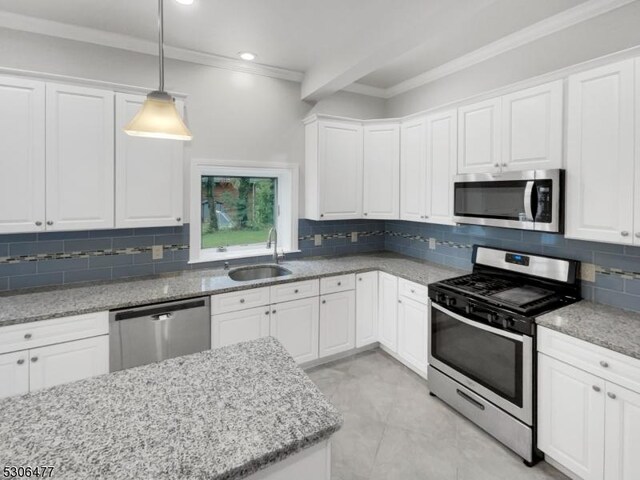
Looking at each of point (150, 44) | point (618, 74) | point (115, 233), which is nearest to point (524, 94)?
point (618, 74)

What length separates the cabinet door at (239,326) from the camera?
2.65 meters

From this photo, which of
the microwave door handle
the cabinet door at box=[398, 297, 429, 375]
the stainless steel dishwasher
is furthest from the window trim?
the microwave door handle

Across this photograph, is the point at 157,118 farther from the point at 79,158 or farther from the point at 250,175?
the point at 250,175

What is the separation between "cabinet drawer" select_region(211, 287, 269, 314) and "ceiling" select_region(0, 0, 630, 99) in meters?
1.98

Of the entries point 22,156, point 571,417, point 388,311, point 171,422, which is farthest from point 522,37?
point 22,156

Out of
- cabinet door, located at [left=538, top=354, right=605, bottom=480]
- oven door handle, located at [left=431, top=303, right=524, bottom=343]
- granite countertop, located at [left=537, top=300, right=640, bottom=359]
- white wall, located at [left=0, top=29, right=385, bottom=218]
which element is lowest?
cabinet door, located at [left=538, top=354, right=605, bottom=480]

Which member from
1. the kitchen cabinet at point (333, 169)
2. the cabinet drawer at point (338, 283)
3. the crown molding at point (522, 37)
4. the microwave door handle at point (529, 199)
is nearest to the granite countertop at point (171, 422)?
the cabinet drawer at point (338, 283)

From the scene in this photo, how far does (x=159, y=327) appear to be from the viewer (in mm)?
2406

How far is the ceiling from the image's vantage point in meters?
2.19

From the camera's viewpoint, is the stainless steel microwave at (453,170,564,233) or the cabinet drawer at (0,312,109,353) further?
the stainless steel microwave at (453,170,564,233)

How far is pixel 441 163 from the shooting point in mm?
3047

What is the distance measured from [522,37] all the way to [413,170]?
4.31 feet

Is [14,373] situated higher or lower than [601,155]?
lower

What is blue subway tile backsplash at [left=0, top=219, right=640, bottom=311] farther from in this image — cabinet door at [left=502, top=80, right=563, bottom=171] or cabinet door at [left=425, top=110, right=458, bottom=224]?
cabinet door at [left=502, top=80, right=563, bottom=171]
